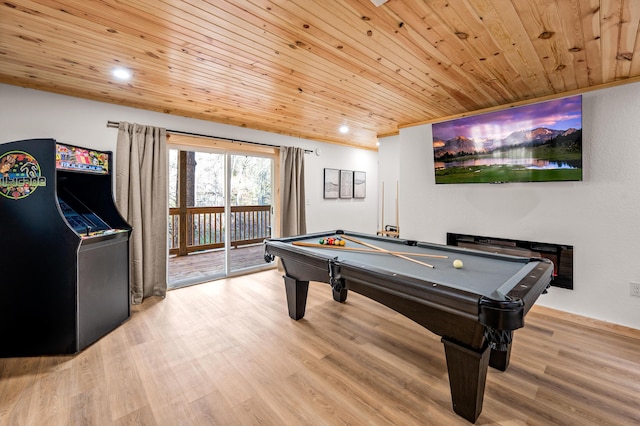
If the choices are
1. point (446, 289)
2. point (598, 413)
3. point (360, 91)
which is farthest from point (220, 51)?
point (598, 413)

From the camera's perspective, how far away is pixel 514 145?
3129 millimetres

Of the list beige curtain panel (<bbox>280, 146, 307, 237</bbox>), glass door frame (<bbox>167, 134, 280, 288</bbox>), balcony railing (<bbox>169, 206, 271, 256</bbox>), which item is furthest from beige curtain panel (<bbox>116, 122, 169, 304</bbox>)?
balcony railing (<bbox>169, 206, 271, 256</bbox>)

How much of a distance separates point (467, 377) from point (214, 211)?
5343 mm

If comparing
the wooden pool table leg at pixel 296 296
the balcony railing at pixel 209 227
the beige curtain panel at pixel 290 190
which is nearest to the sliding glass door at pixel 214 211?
the balcony railing at pixel 209 227

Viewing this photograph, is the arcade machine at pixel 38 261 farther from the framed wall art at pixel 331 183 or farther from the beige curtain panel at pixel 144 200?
the framed wall art at pixel 331 183

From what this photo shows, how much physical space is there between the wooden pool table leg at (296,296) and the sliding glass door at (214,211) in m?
1.88

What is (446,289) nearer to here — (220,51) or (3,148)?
(220,51)

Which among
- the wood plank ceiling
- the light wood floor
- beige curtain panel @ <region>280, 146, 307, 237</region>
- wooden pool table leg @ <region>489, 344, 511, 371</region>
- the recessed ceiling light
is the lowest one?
the light wood floor

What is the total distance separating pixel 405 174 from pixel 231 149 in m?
2.69

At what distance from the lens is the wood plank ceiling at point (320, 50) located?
167 cm

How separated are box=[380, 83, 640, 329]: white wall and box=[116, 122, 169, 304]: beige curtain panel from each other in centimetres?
412

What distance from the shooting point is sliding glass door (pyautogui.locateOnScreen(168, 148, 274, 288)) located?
180 inches

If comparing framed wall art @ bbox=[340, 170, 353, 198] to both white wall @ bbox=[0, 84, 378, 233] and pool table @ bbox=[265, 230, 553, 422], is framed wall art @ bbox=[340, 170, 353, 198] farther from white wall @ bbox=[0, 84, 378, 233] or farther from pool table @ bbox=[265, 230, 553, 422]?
pool table @ bbox=[265, 230, 553, 422]

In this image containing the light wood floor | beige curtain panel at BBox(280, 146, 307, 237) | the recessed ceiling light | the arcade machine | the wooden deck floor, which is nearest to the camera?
the light wood floor
